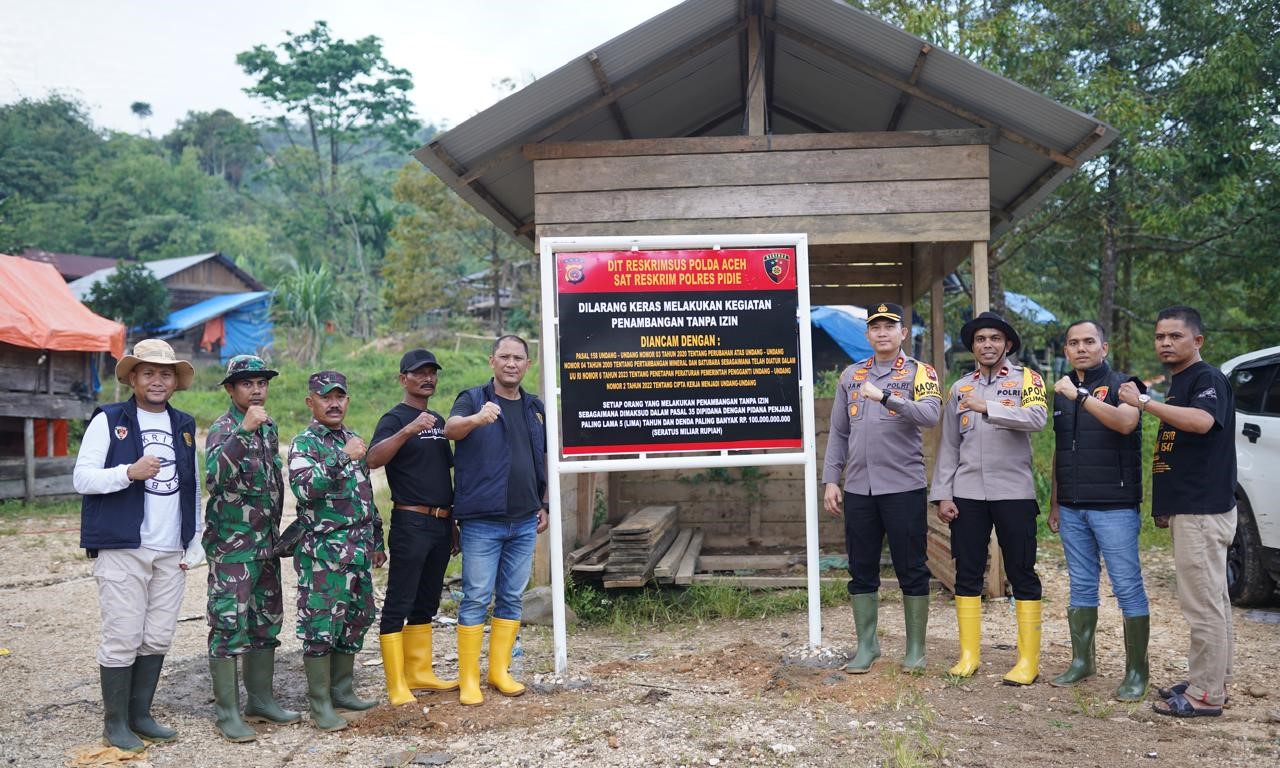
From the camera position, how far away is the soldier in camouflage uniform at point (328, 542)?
15.7ft

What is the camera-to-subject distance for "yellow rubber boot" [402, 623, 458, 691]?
534 cm

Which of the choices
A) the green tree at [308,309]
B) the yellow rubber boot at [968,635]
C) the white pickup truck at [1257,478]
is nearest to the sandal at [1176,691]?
the yellow rubber boot at [968,635]

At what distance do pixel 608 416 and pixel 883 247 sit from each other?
5.07 m

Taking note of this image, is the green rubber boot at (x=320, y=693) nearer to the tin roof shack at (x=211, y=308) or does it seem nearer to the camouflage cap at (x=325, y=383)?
the camouflage cap at (x=325, y=383)

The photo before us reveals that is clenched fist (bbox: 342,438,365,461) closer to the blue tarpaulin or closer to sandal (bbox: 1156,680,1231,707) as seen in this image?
sandal (bbox: 1156,680,1231,707)

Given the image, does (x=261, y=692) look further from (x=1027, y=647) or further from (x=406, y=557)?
(x=1027, y=647)

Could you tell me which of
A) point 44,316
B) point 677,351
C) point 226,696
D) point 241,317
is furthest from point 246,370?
point 241,317

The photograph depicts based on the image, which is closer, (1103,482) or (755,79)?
(1103,482)

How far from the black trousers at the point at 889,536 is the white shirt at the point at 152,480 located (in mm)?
3361

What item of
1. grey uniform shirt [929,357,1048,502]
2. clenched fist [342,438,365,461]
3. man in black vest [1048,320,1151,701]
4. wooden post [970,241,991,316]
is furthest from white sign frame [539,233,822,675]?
wooden post [970,241,991,316]

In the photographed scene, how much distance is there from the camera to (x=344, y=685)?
5.16 metres

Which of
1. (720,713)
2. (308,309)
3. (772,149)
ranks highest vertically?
(308,309)

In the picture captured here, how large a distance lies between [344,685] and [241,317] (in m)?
31.9

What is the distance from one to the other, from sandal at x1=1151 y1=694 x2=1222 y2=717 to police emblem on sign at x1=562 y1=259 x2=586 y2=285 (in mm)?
3552
